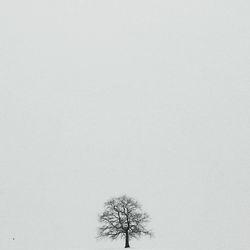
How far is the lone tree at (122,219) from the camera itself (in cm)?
4847

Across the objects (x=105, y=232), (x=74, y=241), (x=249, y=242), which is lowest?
(x=249, y=242)

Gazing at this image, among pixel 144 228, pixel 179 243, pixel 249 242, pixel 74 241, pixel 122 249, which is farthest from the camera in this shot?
pixel 74 241

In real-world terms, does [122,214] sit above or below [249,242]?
above

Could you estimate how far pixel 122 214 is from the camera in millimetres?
48656

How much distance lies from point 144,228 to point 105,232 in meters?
3.78

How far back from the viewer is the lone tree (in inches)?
1908

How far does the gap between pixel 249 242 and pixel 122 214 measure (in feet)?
40.9

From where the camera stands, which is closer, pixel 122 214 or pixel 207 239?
pixel 122 214

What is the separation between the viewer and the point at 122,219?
1917 inches

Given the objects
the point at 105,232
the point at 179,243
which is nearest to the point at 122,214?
the point at 105,232

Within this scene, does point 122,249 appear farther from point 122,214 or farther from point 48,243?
point 48,243

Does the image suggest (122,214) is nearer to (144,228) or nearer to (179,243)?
(144,228)

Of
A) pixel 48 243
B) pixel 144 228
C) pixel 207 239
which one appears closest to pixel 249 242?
pixel 144 228

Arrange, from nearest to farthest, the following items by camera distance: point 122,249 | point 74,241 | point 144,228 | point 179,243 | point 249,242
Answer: point 249,242 < point 122,249 < point 144,228 < point 179,243 < point 74,241
